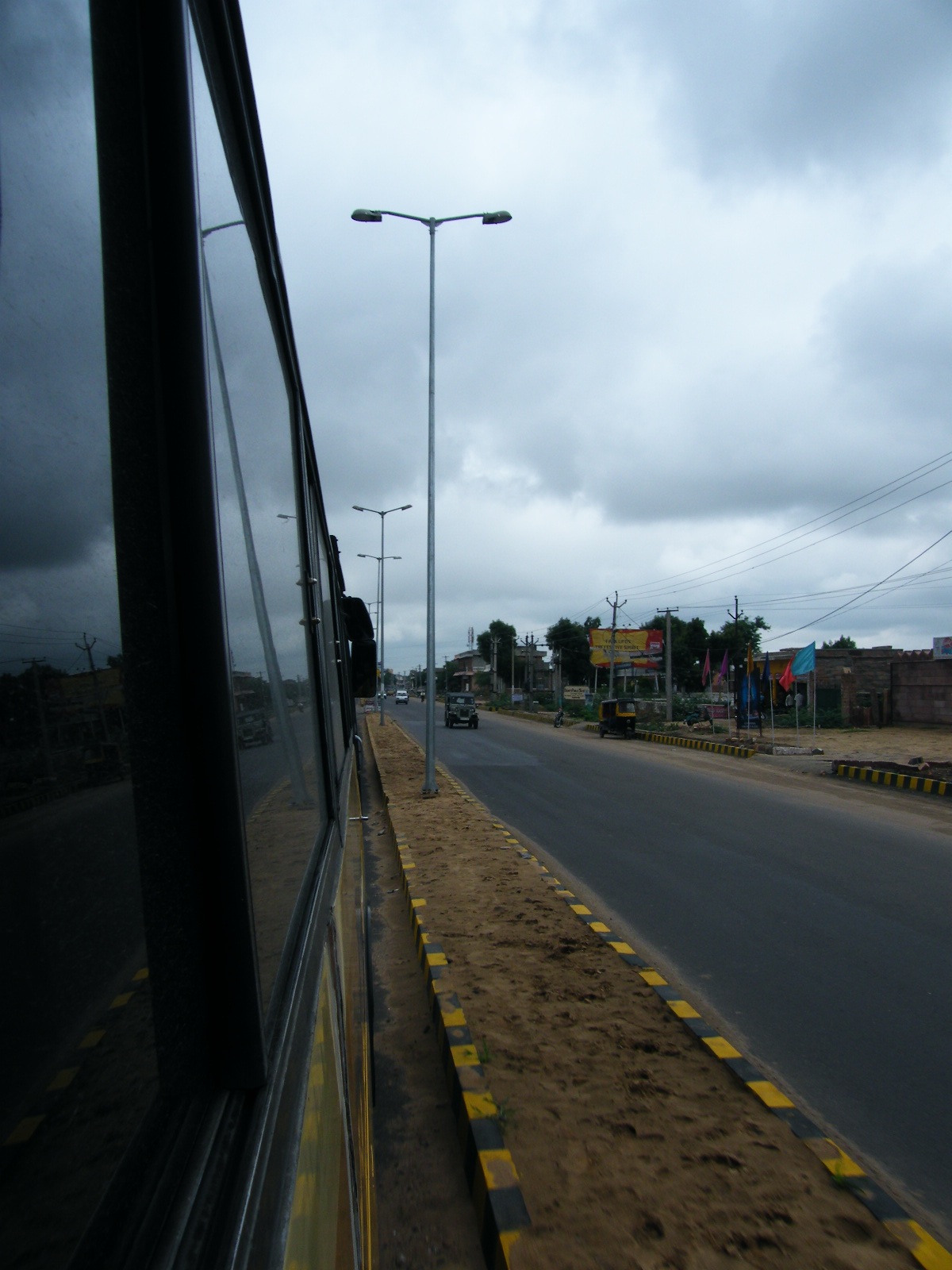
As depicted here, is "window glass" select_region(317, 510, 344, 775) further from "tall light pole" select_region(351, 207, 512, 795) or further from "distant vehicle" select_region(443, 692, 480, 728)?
"distant vehicle" select_region(443, 692, 480, 728)

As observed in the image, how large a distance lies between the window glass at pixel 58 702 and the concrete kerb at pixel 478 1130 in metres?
2.37

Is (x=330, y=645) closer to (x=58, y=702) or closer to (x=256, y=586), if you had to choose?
(x=256, y=586)

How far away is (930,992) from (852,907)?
185 centimetres

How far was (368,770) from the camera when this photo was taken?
708 inches

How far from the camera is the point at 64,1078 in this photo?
2.04ft

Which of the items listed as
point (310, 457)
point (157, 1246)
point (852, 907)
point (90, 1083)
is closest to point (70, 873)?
point (90, 1083)

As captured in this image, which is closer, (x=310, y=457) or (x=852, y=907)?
(x=310, y=457)

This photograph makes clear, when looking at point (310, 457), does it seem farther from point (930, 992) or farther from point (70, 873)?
point (930, 992)

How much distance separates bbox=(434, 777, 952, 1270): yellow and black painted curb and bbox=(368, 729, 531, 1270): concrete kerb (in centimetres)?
104


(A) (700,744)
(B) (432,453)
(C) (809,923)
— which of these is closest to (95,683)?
(C) (809,923)

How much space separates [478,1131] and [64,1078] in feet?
9.85

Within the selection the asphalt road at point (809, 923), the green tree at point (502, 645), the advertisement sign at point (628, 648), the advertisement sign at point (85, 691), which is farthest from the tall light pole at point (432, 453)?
the green tree at point (502, 645)

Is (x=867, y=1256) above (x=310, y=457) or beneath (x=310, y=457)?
beneath

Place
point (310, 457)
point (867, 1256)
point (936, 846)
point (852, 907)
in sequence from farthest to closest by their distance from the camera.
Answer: point (936, 846)
point (852, 907)
point (310, 457)
point (867, 1256)
